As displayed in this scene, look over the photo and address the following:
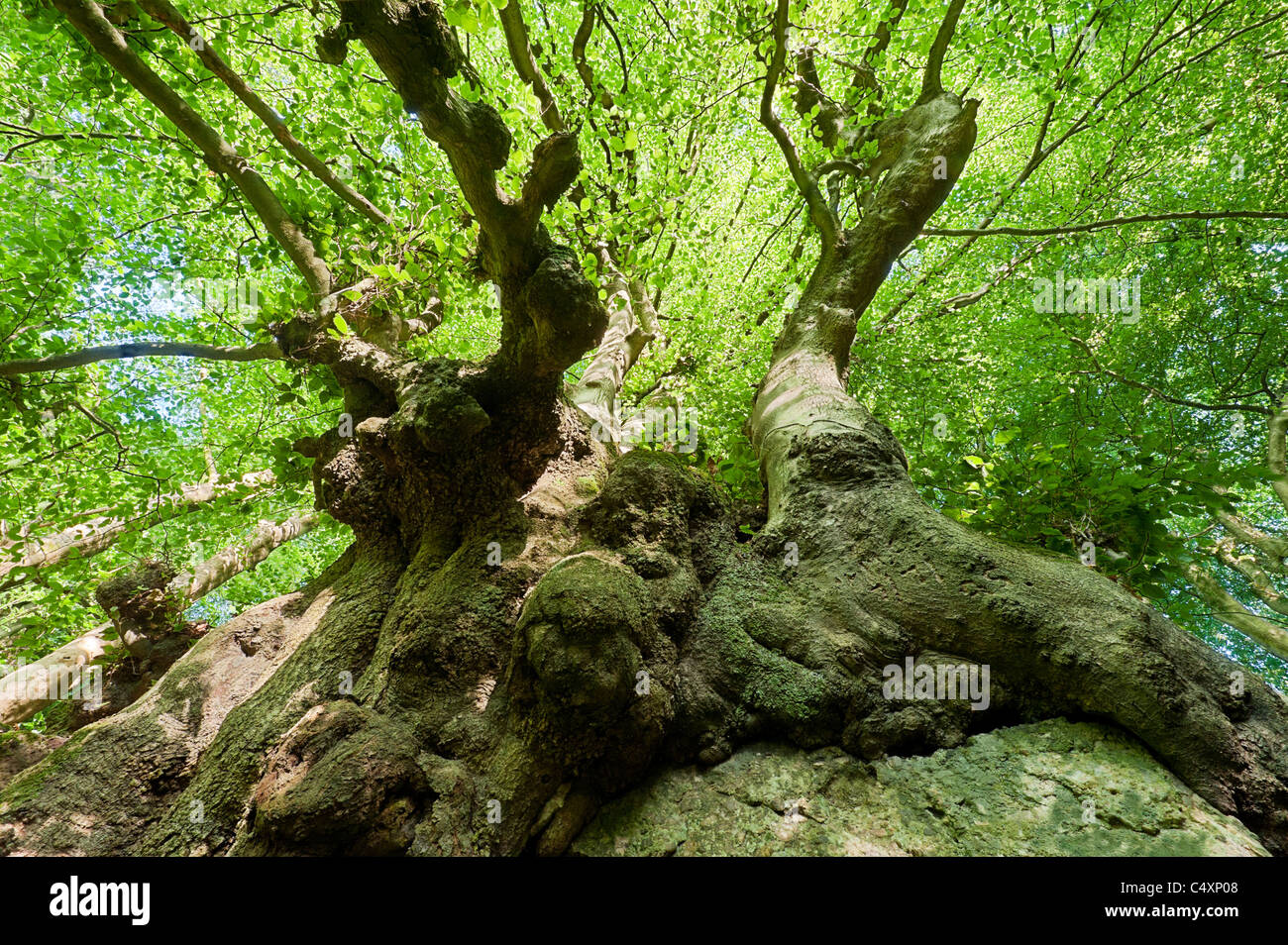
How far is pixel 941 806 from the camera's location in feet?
5.99

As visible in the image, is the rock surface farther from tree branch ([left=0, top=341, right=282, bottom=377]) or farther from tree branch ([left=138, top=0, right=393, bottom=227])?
tree branch ([left=138, top=0, right=393, bottom=227])

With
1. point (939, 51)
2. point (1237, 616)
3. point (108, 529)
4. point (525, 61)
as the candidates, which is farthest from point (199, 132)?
point (1237, 616)

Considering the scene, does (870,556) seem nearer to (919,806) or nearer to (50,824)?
(919,806)

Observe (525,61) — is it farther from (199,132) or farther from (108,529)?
(108,529)

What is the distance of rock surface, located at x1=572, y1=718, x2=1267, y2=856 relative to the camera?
167 cm

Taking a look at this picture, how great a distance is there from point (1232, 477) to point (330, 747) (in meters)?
4.69

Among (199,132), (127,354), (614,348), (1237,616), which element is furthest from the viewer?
(614,348)

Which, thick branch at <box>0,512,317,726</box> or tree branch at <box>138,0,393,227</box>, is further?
A: thick branch at <box>0,512,317,726</box>

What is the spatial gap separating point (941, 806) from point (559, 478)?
3000mm

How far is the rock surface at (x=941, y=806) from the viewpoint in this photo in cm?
167

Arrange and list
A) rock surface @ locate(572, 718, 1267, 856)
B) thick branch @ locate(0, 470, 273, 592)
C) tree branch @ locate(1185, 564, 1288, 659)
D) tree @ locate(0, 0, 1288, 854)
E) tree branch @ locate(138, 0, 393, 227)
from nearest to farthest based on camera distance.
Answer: rock surface @ locate(572, 718, 1267, 856)
tree @ locate(0, 0, 1288, 854)
tree branch @ locate(138, 0, 393, 227)
thick branch @ locate(0, 470, 273, 592)
tree branch @ locate(1185, 564, 1288, 659)

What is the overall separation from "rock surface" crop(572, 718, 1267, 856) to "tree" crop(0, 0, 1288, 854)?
96 mm

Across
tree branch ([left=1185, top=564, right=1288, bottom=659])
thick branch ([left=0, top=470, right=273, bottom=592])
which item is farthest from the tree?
tree branch ([left=1185, top=564, right=1288, bottom=659])
